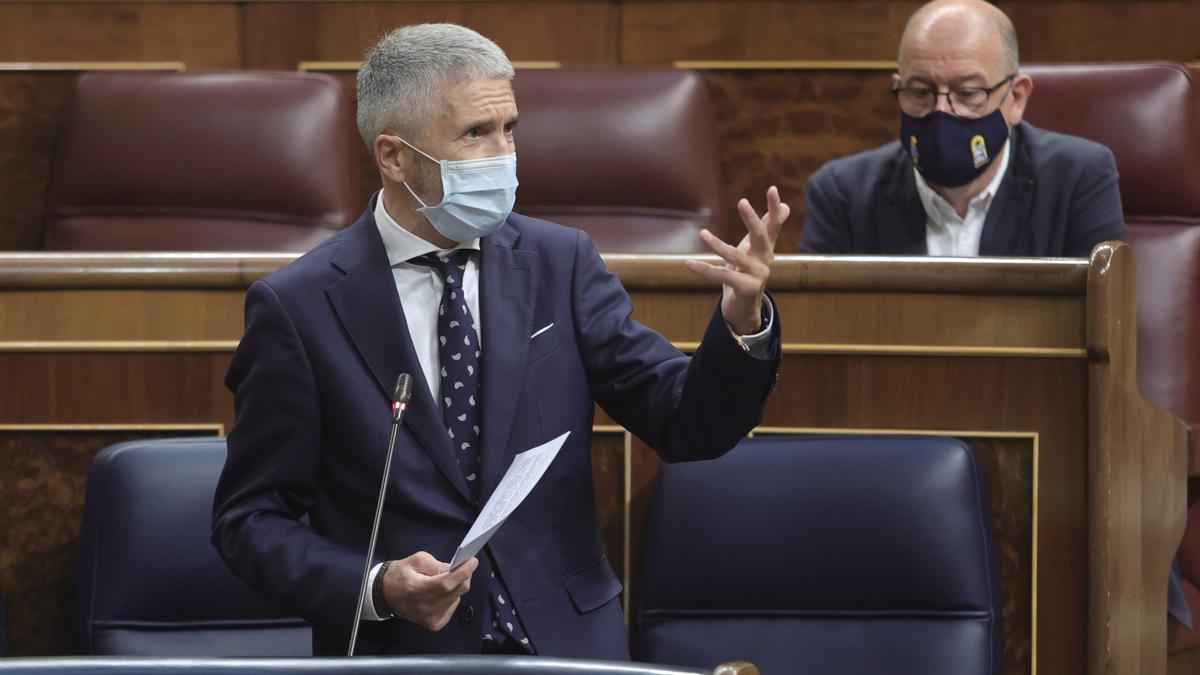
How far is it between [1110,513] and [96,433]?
2.68ft

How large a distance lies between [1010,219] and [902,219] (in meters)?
0.10

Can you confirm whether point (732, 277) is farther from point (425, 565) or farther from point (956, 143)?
point (956, 143)

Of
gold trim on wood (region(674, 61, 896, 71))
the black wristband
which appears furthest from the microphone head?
gold trim on wood (region(674, 61, 896, 71))

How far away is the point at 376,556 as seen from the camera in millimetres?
999

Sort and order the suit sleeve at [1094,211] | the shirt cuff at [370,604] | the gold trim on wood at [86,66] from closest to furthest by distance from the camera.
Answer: the shirt cuff at [370,604]
the suit sleeve at [1094,211]
the gold trim on wood at [86,66]

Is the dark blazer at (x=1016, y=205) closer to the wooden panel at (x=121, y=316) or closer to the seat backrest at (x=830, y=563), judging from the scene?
the seat backrest at (x=830, y=563)

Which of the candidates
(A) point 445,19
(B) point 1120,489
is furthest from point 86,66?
(B) point 1120,489

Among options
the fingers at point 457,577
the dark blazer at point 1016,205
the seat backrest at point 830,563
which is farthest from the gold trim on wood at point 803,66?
the fingers at point 457,577

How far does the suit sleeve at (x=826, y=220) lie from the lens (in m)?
1.59

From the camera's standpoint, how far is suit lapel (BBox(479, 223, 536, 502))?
3.29 ft

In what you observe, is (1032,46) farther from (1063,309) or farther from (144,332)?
(144,332)

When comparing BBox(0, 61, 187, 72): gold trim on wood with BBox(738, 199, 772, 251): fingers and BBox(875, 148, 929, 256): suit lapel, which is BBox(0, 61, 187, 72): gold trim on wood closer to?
BBox(875, 148, 929, 256): suit lapel

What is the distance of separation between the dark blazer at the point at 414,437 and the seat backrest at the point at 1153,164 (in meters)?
0.71

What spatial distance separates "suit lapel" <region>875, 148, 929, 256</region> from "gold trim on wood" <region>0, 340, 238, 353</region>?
2.15 ft
